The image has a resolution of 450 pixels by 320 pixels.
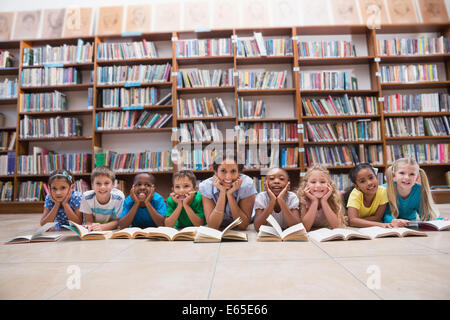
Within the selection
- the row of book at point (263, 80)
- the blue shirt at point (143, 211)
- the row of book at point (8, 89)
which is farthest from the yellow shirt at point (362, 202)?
the row of book at point (8, 89)

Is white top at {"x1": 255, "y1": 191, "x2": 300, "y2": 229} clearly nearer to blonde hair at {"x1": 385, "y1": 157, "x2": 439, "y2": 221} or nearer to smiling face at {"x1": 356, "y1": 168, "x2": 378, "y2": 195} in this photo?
smiling face at {"x1": 356, "y1": 168, "x2": 378, "y2": 195}

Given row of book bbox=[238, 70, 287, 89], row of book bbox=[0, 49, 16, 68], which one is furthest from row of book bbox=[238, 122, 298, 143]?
row of book bbox=[0, 49, 16, 68]

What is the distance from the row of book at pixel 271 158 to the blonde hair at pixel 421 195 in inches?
58.4

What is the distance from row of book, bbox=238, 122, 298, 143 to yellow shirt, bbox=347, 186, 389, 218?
5.27 ft

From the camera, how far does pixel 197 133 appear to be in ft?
11.1

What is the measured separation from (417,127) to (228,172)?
2882 mm

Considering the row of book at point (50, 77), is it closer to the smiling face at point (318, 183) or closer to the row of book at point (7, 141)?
the row of book at point (7, 141)

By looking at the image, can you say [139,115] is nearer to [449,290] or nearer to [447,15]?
[449,290]

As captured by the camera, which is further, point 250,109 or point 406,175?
point 250,109

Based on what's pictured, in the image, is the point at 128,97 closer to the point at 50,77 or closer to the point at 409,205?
the point at 50,77

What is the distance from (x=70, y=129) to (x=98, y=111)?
42 centimetres

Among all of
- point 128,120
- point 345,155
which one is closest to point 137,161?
point 128,120

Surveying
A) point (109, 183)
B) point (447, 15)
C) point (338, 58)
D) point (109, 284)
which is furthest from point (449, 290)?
point (447, 15)
